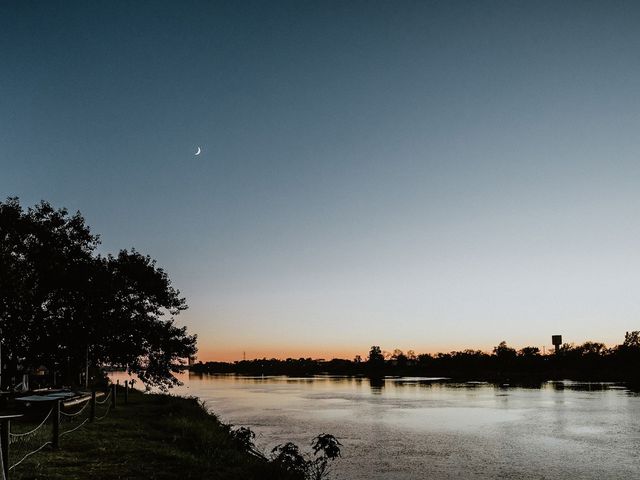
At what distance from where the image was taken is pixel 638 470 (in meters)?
22.0

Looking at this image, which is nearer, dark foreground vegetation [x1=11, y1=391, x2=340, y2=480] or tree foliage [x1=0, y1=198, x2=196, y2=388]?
dark foreground vegetation [x1=11, y1=391, x2=340, y2=480]

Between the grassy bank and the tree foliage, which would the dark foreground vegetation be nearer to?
the grassy bank

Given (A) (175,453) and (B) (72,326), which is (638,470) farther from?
(B) (72,326)

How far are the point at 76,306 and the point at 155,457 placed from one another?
2785 centimetres

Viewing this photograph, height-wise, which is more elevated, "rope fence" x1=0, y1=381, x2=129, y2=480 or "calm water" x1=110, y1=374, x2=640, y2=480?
"rope fence" x1=0, y1=381, x2=129, y2=480

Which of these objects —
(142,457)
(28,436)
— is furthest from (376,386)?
(142,457)

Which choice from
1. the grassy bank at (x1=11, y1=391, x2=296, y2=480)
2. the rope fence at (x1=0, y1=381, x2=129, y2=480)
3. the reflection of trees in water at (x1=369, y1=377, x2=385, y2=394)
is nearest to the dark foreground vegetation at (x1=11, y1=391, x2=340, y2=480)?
the grassy bank at (x1=11, y1=391, x2=296, y2=480)

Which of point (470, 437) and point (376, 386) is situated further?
point (376, 386)

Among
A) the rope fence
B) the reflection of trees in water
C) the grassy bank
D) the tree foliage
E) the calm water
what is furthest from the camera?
the reflection of trees in water

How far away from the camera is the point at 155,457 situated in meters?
15.5

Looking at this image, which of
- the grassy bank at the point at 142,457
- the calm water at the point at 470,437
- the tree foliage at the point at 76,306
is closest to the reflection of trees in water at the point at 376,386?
the calm water at the point at 470,437

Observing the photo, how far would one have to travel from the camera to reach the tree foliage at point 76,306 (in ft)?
118

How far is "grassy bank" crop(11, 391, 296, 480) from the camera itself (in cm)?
1270

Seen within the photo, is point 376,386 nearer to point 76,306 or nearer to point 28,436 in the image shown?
point 76,306
